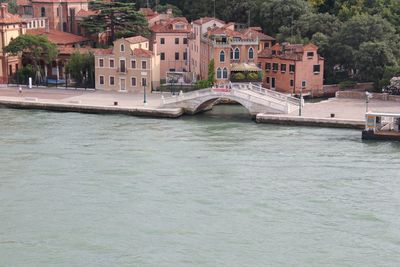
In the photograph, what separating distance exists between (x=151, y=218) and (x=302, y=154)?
9698 mm

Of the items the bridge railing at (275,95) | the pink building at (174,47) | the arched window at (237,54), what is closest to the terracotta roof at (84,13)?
the pink building at (174,47)

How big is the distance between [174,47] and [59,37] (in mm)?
8304

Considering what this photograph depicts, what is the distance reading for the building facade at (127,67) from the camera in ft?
152

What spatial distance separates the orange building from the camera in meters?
45.9

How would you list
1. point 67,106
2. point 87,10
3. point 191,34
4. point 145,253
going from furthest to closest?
point 87,10 < point 191,34 < point 67,106 < point 145,253

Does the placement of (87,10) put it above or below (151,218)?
above

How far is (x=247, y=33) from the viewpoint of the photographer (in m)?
46.5

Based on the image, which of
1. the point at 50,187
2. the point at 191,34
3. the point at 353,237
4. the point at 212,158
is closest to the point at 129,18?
the point at 191,34

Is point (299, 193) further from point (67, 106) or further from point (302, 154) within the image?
point (67, 106)

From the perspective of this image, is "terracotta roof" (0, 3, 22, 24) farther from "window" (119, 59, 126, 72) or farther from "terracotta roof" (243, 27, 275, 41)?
"terracotta roof" (243, 27, 275, 41)

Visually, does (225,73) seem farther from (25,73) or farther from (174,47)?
(25,73)

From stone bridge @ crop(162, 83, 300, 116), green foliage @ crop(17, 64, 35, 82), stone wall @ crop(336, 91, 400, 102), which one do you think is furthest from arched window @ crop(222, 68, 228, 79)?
green foliage @ crop(17, 64, 35, 82)

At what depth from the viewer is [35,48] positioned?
48812mm

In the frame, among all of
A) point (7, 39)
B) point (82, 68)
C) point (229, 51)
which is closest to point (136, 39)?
point (82, 68)
